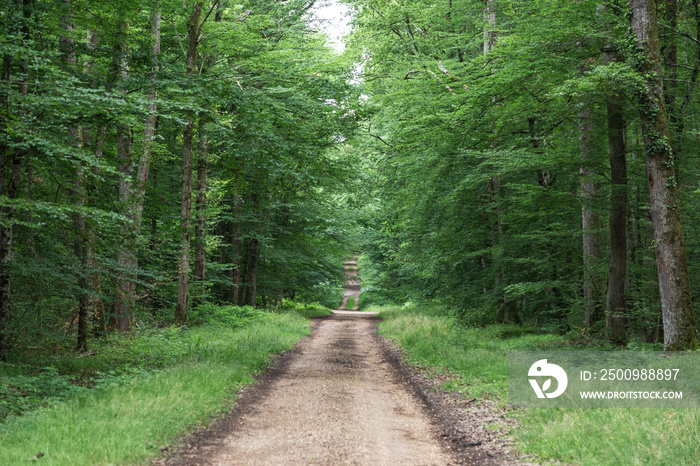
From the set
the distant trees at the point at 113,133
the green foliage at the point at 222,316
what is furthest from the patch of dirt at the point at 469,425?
the green foliage at the point at 222,316

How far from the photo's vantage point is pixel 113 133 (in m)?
10.5

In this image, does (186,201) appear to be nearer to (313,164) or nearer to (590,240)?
(313,164)

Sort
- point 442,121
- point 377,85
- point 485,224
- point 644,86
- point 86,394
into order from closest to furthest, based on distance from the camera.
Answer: point 86,394 → point 644,86 → point 442,121 → point 485,224 → point 377,85

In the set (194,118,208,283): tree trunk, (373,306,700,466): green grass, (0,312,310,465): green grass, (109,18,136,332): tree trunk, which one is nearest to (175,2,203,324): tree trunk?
(194,118,208,283): tree trunk

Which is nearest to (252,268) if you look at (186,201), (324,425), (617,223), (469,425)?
(186,201)

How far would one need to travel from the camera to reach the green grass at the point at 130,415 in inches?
190

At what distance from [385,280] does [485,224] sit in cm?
2047

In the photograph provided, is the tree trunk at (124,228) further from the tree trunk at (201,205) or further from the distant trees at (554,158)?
the distant trees at (554,158)

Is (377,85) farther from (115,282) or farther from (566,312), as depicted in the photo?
(115,282)

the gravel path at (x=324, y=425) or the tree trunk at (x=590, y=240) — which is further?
the tree trunk at (x=590, y=240)

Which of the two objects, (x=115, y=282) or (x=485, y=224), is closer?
(x=115, y=282)

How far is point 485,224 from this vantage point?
56.2ft

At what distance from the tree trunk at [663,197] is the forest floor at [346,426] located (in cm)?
389

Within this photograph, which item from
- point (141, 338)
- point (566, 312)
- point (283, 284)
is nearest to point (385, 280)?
point (283, 284)
